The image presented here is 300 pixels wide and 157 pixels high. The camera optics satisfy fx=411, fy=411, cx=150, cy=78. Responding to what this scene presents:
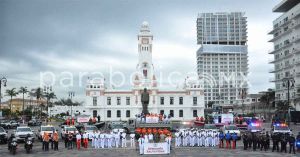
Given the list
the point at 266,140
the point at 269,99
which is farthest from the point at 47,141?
the point at 269,99

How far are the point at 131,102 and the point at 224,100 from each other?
10220cm

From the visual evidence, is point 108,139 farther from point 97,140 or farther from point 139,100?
point 139,100

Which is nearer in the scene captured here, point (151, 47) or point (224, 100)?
point (151, 47)

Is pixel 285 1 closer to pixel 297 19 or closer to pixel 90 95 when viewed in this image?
pixel 297 19

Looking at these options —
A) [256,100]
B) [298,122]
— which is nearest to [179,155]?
[298,122]

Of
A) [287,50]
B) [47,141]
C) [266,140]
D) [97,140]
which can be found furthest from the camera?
[287,50]

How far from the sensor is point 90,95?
95625mm

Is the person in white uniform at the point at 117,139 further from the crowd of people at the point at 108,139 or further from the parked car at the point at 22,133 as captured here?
the parked car at the point at 22,133

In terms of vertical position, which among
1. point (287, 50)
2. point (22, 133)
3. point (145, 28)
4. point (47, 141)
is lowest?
point (47, 141)

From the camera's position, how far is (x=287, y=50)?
84688mm

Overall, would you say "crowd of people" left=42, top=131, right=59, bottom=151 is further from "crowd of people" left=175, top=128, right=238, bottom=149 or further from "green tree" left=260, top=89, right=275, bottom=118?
"green tree" left=260, top=89, right=275, bottom=118

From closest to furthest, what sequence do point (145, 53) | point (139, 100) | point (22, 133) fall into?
point (22, 133) → point (139, 100) → point (145, 53)

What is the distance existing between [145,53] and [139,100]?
43.4 ft

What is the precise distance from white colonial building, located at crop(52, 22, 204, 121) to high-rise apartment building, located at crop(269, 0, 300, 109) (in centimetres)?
1831
